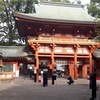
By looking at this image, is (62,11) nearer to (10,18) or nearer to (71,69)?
(71,69)

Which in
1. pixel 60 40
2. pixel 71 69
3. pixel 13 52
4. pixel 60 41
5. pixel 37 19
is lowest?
pixel 71 69

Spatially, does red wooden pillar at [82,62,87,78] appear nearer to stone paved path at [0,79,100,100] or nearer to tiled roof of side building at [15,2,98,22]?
tiled roof of side building at [15,2,98,22]

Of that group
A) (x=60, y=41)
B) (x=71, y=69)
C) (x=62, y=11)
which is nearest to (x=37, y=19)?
(x=60, y=41)

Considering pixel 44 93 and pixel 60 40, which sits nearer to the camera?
pixel 44 93

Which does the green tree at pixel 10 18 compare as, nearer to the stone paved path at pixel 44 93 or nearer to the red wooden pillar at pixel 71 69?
the red wooden pillar at pixel 71 69

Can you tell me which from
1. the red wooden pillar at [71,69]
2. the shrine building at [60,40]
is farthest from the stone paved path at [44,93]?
the red wooden pillar at [71,69]

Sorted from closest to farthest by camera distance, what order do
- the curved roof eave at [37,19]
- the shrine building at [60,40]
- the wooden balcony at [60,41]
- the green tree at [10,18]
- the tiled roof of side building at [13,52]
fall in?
the curved roof eave at [37,19] < the shrine building at [60,40] < the wooden balcony at [60,41] < the tiled roof of side building at [13,52] < the green tree at [10,18]

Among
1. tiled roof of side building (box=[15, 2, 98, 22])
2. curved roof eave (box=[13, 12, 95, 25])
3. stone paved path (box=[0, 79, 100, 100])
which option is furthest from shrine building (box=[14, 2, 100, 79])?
stone paved path (box=[0, 79, 100, 100])

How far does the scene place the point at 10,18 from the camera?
4134 centimetres

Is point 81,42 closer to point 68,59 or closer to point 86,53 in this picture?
point 86,53

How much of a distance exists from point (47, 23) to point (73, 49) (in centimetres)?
475

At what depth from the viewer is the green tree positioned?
1523 inches

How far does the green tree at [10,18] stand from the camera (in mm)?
38688

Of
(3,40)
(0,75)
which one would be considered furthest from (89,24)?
(3,40)
